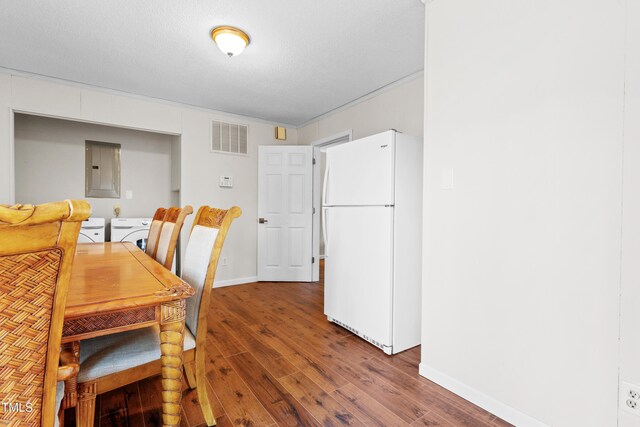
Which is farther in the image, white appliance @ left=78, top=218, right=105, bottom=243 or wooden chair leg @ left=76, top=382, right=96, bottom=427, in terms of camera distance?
white appliance @ left=78, top=218, right=105, bottom=243

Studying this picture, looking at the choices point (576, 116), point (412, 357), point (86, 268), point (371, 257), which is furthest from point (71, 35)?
point (412, 357)

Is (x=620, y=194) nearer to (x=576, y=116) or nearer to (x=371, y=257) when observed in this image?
(x=576, y=116)

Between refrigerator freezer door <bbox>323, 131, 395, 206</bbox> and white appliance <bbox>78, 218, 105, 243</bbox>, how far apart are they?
2.93 metres

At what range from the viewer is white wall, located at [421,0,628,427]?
126cm

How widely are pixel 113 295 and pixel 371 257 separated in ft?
5.80

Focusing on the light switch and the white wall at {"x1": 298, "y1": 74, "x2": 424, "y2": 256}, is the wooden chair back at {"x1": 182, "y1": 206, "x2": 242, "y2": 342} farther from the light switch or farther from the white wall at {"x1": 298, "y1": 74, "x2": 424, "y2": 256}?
the white wall at {"x1": 298, "y1": 74, "x2": 424, "y2": 256}

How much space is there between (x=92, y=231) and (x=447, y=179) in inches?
159

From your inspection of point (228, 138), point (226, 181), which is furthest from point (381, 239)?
point (228, 138)

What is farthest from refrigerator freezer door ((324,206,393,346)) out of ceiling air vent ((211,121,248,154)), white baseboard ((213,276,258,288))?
ceiling air vent ((211,121,248,154))

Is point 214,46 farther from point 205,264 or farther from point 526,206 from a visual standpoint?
point 526,206

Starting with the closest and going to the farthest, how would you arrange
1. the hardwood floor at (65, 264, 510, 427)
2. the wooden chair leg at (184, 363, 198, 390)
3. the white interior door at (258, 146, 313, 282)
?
the hardwood floor at (65, 264, 510, 427)
the wooden chair leg at (184, 363, 198, 390)
the white interior door at (258, 146, 313, 282)

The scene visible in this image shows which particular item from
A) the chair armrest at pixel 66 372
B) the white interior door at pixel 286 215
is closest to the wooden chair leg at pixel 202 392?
the chair armrest at pixel 66 372

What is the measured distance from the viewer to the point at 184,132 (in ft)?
13.0

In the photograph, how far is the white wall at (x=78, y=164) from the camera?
378 cm
